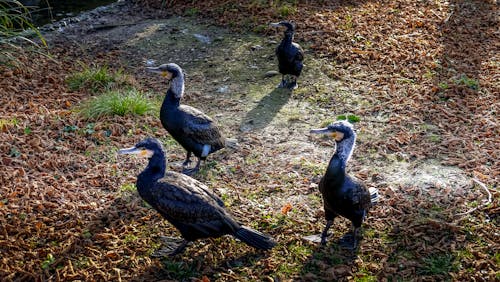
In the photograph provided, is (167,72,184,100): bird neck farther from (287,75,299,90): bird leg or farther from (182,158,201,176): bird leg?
(287,75,299,90): bird leg

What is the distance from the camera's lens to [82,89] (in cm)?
725

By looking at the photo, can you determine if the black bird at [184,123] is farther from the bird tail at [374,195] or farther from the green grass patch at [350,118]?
the green grass patch at [350,118]

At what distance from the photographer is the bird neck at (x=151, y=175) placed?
15.1 feet

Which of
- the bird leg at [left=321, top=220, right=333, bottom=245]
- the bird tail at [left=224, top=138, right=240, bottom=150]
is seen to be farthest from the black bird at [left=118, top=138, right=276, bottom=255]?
the bird tail at [left=224, top=138, right=240, bottom=150]

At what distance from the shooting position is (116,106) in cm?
654

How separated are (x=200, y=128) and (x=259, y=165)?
0.73 meters

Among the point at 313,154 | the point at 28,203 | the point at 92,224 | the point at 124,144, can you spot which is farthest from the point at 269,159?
the point at 28,203

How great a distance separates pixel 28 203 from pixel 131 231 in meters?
0.96

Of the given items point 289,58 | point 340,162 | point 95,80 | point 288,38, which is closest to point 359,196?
point 340,162

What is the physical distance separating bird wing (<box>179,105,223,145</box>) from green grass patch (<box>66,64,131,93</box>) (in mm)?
1955

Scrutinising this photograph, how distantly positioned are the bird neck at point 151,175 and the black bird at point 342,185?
4.02ft

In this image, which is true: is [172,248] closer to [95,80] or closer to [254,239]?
[254,239]

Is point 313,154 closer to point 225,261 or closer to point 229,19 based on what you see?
point 225,261

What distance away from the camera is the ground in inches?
178
